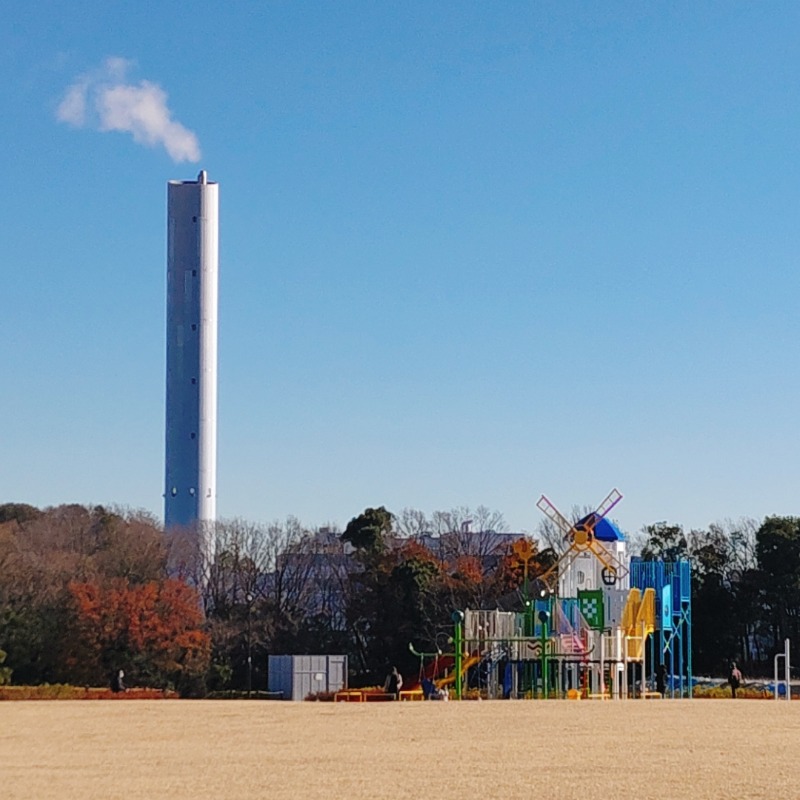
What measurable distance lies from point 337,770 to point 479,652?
22.7 metres

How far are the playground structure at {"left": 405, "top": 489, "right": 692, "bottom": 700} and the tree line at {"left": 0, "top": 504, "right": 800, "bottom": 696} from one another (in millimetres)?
8988

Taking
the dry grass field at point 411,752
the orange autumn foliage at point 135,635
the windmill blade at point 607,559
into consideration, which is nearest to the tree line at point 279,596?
the orange autumn foliage at point 135,635

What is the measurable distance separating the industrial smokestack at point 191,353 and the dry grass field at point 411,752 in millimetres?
46722

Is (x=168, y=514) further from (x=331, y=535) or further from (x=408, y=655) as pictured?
(x=408, y=655)

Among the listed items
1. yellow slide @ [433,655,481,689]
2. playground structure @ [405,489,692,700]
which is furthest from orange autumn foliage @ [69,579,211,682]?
yellow slide @ [433,655,481,689]

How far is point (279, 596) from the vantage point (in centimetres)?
6644

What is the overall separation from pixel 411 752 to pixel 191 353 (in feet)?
202

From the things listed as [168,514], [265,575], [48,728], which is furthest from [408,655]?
[48,728]

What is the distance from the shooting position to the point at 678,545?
72.8 m

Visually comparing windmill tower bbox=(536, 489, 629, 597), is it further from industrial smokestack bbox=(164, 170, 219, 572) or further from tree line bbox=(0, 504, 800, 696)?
industrial smokestack bbox=(164, 170, 219, 572)

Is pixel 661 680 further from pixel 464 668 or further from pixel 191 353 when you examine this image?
pixel 191 353

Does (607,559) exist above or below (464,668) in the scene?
above

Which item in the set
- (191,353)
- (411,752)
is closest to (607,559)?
(411,752)

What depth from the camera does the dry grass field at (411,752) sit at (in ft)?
57.8
